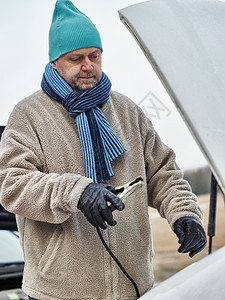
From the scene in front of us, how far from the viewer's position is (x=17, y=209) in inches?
56.4

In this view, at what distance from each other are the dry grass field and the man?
7 cm

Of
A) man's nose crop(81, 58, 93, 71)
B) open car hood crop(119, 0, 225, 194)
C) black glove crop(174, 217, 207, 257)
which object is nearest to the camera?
open car hood crop(119, 0, 225, 194)

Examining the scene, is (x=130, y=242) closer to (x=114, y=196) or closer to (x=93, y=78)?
(x=114, y=196)

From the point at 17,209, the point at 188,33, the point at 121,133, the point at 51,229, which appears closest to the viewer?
the point at 188,33

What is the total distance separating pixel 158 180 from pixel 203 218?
0.20 meters

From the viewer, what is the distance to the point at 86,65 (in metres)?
1.54

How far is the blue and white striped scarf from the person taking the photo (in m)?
1.52

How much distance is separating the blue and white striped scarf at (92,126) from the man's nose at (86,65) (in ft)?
0.19

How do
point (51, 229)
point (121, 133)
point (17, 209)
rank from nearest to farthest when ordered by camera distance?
point (17, 209), point (51, 229), point (121, 133)

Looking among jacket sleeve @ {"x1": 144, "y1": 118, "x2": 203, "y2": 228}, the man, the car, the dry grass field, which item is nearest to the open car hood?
the dry grass field

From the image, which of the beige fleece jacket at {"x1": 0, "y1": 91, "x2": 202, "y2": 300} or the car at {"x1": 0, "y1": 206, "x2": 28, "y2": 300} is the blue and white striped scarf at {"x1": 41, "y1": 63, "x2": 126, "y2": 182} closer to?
the beige fleece jacket at {"x1": 0, "y1": 91, "x2": 202, "y2": 300}

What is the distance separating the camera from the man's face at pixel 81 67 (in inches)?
60.7

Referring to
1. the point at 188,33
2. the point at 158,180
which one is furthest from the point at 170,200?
the point at 188,33

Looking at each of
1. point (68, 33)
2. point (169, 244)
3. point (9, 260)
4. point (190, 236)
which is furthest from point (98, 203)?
point (9, 260)
